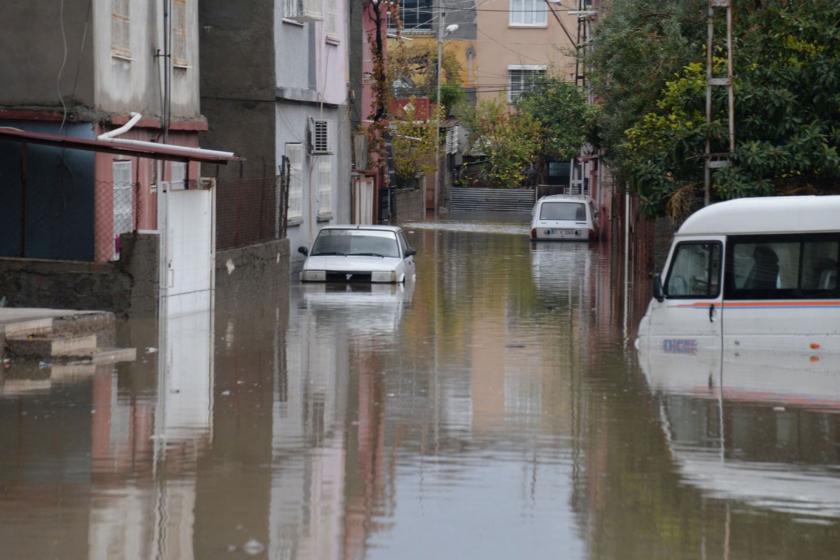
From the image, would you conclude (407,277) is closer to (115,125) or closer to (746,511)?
(115,125)

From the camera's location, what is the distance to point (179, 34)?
2761 cm

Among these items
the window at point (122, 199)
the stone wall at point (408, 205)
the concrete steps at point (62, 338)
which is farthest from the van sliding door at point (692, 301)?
the stone wall at point (408, 205)

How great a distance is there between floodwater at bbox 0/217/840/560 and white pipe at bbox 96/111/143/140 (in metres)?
2.81

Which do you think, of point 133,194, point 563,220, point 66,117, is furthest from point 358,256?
point 563,220

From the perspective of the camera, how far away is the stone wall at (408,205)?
61.8 meters

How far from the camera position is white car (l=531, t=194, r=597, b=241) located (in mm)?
50125

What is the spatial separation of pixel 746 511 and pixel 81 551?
4.26 metres

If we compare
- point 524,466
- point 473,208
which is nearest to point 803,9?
point 524,466

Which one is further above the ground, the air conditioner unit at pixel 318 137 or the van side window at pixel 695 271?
the air conditioner unit at pixel 318 137

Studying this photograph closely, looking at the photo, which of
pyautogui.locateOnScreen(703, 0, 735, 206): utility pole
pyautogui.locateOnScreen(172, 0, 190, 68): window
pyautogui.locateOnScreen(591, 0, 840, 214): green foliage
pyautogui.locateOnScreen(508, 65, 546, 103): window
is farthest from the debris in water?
pyautogui.locateOnScreen(508, 65, 546, 103): window

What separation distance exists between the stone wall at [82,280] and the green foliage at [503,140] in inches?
2046

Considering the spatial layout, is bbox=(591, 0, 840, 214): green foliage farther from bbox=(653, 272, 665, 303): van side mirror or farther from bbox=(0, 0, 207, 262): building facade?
bbox=(0, 0, 207, 262): building facade

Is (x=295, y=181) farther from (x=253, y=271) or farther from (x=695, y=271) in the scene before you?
(x=695, y=271)

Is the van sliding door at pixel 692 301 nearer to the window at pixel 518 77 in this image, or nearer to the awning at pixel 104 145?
the awning at pixel 104 145
